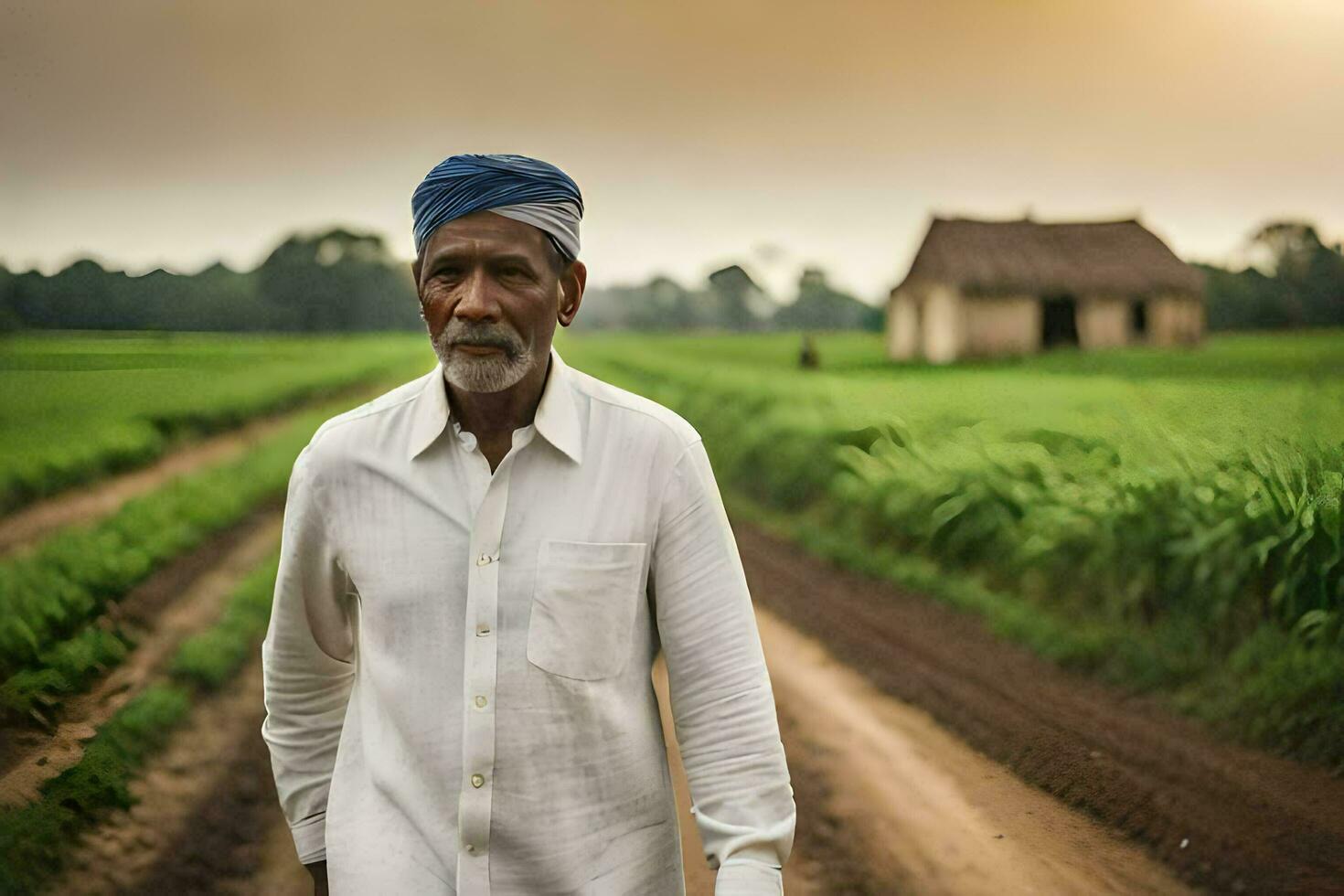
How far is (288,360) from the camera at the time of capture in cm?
498

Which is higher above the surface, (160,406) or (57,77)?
(57,77)

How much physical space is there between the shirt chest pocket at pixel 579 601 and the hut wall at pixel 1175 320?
301cm

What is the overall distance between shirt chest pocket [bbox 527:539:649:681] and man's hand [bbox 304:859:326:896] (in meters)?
0.64

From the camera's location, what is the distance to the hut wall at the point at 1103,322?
403 cm

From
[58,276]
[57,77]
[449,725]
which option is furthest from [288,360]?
[449,725]

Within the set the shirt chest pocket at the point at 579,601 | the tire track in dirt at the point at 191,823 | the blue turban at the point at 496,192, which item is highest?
the blue turban at the point at 496,192

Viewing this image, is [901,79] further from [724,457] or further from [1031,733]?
[724,457]

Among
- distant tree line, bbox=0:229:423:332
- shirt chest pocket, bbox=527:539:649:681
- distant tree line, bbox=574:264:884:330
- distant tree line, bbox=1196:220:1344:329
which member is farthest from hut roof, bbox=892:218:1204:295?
shirt chest pocket, bbox=527:539:649:681

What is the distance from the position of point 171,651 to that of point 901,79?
3.51 m

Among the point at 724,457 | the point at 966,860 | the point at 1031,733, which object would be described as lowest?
the point at 966,860

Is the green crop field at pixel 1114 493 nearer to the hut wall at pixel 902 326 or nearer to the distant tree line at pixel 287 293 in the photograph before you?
Answer: the hut wall at pixel 902 326

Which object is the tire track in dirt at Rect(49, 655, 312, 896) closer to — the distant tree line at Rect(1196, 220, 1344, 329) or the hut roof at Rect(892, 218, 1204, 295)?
the hut roof at Rect(892, 218, 1204, 295)

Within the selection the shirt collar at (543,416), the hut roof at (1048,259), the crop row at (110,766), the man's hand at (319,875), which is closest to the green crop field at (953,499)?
the crop row at (110,766)

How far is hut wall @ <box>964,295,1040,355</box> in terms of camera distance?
169 inches
